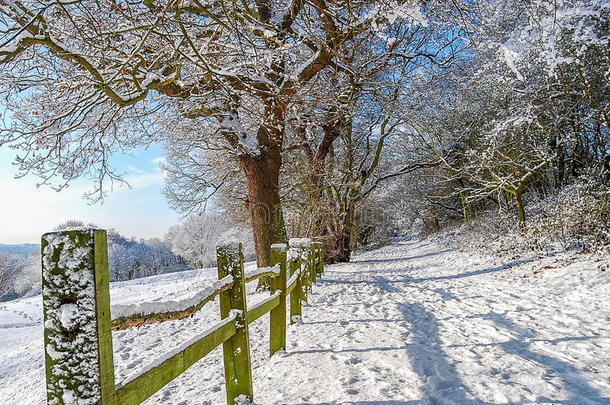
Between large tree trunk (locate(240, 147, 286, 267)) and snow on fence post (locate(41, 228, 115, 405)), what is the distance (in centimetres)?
646

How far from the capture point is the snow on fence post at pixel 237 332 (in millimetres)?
2420

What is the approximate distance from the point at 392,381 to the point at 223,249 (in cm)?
175

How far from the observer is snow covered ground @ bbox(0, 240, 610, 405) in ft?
8.19

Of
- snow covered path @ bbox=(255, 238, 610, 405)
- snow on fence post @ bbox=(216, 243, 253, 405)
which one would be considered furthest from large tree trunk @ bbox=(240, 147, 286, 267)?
snow on fence post @ bbox=(216, 243, 253, 405)

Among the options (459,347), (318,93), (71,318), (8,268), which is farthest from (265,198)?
(8,268)

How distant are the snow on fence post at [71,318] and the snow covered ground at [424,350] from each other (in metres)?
0.78

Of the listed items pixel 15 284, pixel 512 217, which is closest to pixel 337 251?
pixel 512 217

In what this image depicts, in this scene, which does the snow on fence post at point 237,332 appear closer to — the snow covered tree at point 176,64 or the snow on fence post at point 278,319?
the snow on fence post at point 278,319

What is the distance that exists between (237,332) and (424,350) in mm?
2060

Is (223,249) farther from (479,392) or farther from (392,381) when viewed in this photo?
(479,392)

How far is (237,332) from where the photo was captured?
251 cm

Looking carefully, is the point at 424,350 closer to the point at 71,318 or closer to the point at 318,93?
the point at 71,318

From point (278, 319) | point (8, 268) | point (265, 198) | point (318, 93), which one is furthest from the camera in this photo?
point (8, 268)

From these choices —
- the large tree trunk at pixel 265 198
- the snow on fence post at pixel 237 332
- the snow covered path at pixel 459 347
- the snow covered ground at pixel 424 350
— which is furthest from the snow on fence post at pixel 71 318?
the large tree trunk at pixel 265 198
